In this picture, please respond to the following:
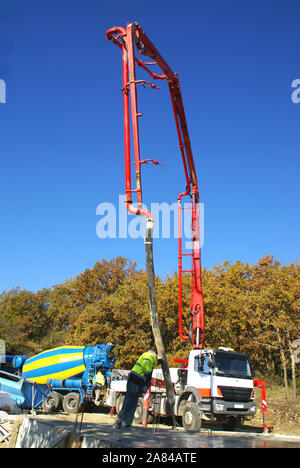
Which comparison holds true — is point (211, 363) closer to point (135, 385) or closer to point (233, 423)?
point (233, 423)

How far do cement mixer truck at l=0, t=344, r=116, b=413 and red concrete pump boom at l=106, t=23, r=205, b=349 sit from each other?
3860 mm

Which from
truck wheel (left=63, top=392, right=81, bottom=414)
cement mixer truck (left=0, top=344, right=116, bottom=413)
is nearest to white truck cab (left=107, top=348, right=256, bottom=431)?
cement mixer truck (left=0, top=344, right=116, bottom=413)

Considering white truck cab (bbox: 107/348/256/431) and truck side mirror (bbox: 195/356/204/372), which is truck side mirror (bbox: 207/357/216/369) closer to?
white truck cab (bbox: 107/348/256/431)

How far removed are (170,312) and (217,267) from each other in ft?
32.9

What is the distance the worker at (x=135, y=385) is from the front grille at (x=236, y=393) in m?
4.51

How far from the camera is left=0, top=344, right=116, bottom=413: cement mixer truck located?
54.6 feet

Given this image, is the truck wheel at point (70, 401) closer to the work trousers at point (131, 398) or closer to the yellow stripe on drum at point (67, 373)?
the yellow stripe on drum at point (67, 373)

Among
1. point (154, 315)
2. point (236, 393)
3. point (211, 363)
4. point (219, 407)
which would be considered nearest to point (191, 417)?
point (219, 407)

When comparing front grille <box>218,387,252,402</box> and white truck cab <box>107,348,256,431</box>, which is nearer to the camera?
white truck cab <box>107,348,256,431</box>

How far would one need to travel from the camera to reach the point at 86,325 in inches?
1128

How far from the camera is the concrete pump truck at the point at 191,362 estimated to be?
33.7ft
